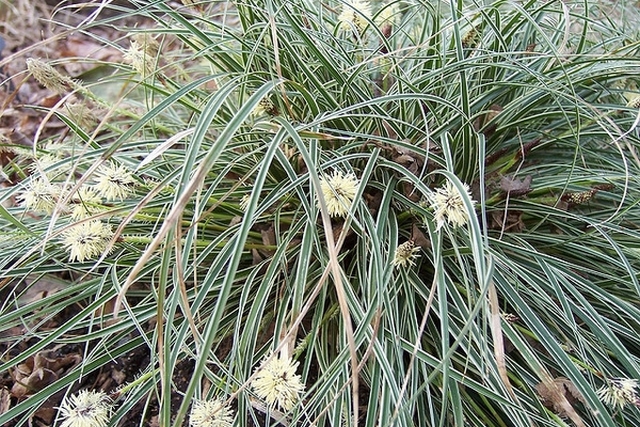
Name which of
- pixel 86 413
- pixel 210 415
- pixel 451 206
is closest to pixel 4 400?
pixel 86 413

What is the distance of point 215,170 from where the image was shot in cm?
166

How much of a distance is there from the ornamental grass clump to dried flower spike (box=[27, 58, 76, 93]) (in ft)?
0.25

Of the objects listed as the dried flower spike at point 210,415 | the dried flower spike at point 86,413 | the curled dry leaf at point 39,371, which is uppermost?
the dried flower spike at point 210,415

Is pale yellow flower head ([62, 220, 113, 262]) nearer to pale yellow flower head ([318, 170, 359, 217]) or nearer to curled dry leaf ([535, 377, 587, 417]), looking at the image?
pale yellow flower head ([318, 170, 359, 217])

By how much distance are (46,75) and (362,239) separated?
0.86 m

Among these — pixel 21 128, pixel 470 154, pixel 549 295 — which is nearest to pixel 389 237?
pixel 470 154

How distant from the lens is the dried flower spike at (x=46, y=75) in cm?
138

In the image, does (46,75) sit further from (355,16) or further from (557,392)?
(557,392)

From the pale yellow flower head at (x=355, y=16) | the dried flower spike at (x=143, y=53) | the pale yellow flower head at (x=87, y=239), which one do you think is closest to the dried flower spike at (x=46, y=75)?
the dried flower spike at (x=143, y=53)

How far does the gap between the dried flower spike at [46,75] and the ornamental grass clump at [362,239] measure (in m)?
0.08

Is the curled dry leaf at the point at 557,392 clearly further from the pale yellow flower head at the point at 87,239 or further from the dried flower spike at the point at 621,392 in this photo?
the pale yellow flower head at the point at 87,239

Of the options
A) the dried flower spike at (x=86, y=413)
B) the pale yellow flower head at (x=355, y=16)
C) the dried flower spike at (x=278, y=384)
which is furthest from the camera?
the pale yellow flower head at (x=355, y=16)

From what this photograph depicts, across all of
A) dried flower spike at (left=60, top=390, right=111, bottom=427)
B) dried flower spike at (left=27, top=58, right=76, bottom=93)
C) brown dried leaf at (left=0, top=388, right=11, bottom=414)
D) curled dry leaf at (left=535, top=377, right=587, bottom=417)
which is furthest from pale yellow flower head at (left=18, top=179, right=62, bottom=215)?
curled dry leaf at (left=535, top=377, right=587, bottom=417)

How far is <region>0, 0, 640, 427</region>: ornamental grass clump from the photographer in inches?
49.3
